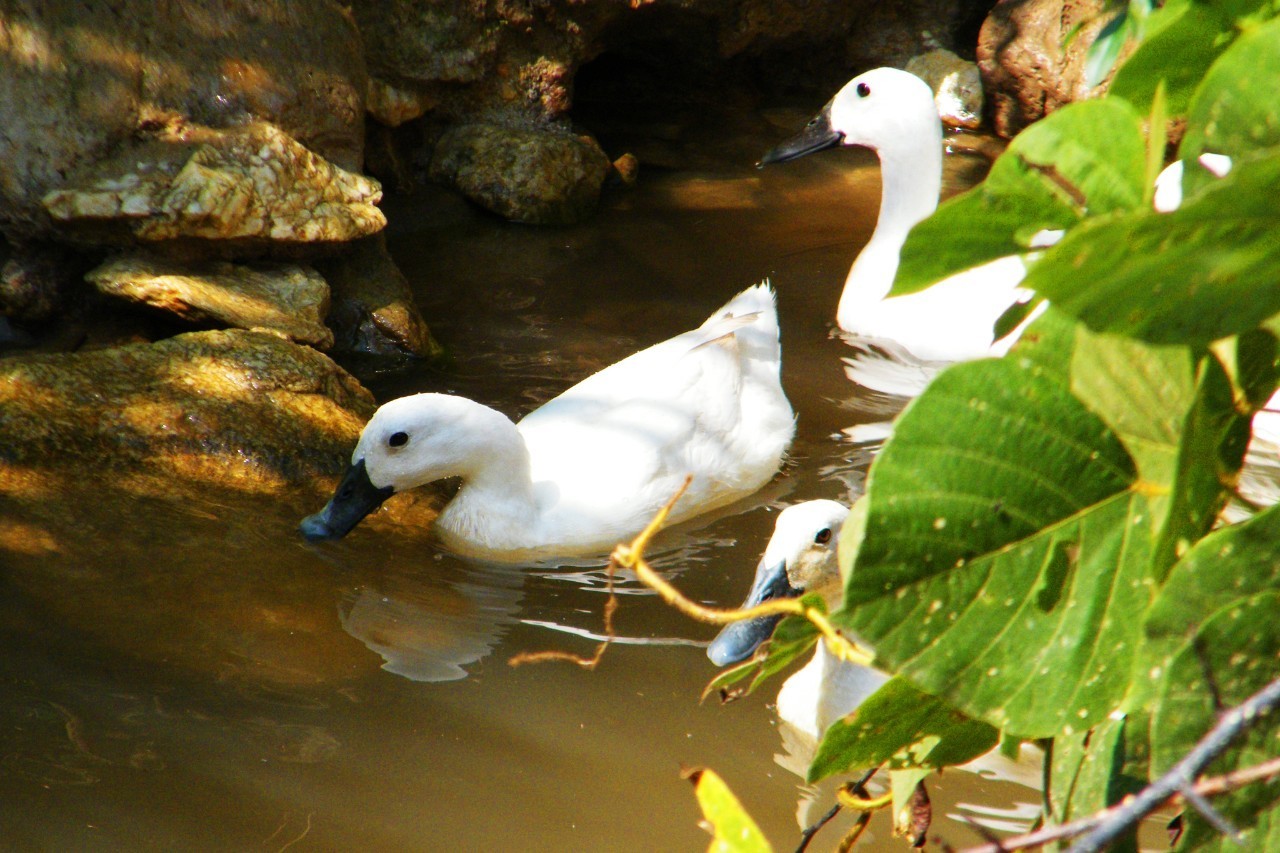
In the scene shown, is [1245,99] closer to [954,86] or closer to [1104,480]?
[1104,480]

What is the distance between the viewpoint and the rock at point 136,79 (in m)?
Result: 4.39

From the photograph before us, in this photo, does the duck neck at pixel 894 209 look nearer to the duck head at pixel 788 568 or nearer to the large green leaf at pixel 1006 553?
the duck head at pixel 788 568

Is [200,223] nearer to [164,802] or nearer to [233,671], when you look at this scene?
[233,671]

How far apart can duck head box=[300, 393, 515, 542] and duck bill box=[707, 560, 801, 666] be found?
103cm

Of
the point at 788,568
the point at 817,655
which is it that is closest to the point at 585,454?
the point at 788,568

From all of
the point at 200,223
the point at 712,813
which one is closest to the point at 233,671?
the point at 200,223

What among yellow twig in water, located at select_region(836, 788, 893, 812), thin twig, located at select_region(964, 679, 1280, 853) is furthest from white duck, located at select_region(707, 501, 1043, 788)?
thin twig, located at select_region(964, 679, 1280, 853)

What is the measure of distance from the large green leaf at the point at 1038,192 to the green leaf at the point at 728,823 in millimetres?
304

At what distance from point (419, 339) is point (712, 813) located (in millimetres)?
4196

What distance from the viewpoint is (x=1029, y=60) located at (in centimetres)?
698

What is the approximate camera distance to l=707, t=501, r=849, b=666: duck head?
2.86 m

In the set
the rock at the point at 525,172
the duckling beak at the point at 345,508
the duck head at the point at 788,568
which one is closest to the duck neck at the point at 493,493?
the duckling beak at the point at 345,508

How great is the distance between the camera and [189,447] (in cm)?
363

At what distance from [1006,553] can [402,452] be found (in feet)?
9.65
